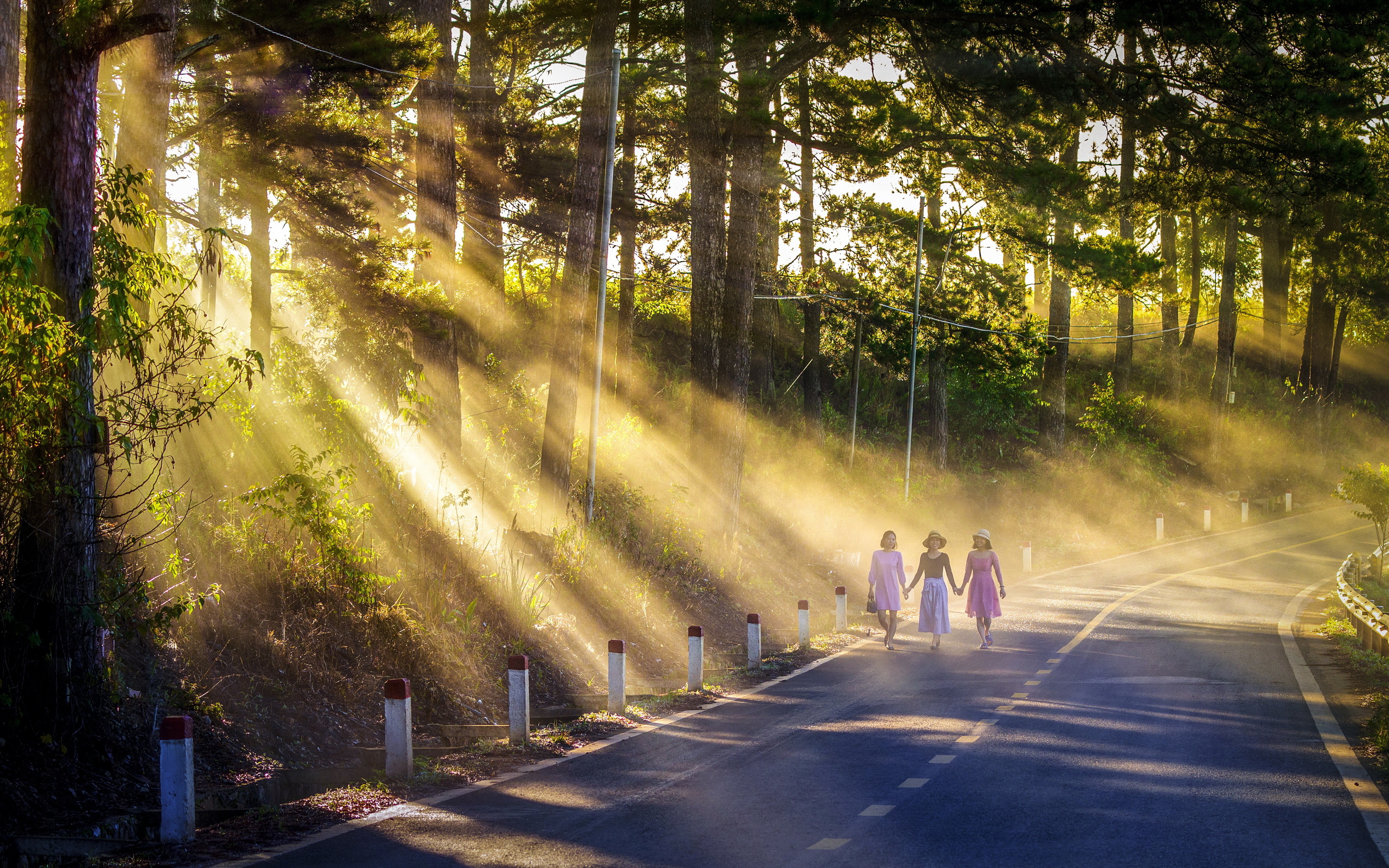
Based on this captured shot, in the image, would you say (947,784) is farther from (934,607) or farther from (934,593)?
(934,607)

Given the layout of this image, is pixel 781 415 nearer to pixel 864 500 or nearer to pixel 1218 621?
pixel 864 500

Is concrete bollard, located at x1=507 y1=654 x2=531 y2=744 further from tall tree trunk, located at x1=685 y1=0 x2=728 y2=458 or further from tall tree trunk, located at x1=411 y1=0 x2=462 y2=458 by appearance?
tall tree trunk, located at x1=685 y1=0 x2=728 y2=458

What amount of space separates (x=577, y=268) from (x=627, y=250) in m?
13.9

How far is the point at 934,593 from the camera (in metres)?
17.3

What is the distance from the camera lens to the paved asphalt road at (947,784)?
6.95 metres

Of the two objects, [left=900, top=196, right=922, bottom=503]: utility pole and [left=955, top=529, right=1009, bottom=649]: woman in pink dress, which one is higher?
[left=900, top=196, right=922, bottom=503]: utility pole

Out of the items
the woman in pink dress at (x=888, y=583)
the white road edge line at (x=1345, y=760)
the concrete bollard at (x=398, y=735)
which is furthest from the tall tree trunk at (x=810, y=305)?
the concrete bollard at (x=398, y=735)

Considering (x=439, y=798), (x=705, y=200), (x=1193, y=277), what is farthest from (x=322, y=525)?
(x=1193, y=277)

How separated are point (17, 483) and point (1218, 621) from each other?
19.5m

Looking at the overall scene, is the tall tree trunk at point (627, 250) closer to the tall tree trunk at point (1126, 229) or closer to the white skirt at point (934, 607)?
the tall tree trunk at point (1126, 229)

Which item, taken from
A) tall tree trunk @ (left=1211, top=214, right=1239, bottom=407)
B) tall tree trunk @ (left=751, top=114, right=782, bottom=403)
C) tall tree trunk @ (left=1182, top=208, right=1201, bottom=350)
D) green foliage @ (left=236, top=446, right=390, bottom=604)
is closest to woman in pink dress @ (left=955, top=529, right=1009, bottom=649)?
green foliage @ (left=236, top=446, right=390, bottom=604)

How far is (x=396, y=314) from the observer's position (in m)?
18.4

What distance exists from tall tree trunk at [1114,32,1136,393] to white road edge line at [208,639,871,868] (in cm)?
1168

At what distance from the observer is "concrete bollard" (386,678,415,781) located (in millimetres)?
8836
